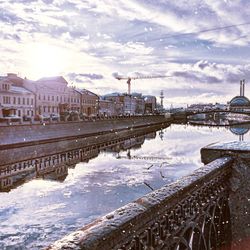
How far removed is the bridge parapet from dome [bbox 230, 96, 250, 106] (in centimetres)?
15139

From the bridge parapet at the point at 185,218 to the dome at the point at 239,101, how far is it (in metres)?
151

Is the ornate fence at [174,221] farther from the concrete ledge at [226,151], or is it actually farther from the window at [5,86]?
the window at [5,86]

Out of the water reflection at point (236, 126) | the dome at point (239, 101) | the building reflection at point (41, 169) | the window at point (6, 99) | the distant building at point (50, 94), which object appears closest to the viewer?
the building reflection at point (41, 169)

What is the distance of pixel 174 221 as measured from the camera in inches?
91.6

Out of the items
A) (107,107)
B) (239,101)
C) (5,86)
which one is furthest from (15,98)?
(239,101)

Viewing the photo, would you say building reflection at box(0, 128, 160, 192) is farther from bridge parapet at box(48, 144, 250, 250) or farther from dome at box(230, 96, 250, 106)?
dome at box(230, 96, 250, 106)

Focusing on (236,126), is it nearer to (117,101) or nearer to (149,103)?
(117,101)

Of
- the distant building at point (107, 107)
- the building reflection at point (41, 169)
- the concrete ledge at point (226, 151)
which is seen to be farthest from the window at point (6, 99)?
the concrete ledge at point (226, 151)

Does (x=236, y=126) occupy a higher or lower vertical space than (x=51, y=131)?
lower

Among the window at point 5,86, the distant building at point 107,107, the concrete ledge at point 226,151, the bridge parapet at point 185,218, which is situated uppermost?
the window at point 5,86

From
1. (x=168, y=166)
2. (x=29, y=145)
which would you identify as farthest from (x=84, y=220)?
(x=29, y=145)

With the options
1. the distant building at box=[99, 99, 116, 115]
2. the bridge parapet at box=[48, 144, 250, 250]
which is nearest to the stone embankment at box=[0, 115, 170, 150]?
the bridge parapet at box=[48, 144, 250, 250]

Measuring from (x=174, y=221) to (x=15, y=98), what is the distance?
5700 centimetres

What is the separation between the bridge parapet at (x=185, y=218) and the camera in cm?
156
